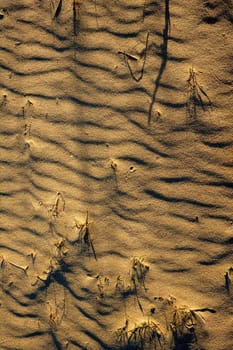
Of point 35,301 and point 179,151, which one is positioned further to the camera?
point 35,301

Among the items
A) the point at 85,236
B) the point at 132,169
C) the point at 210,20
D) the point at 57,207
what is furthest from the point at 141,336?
the point at 210,20

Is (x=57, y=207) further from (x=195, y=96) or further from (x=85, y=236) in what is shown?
(x=195, y=96)

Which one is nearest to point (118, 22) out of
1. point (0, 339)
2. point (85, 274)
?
point (85, 274)

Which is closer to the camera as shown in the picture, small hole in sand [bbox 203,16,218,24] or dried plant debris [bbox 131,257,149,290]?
small hole in sand [bbox 203,16,218,24]

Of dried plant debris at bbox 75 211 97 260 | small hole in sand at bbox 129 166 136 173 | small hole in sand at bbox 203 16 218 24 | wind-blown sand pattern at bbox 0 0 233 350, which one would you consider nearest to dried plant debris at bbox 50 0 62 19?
wind-blown sand pattern at bbox 0 0 233 350

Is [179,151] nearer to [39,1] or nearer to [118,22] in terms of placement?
[118,22]

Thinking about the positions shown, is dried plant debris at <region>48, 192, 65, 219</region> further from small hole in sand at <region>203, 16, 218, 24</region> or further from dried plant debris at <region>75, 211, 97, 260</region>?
small hole in sand at <region>203, 16, 218, 24</region>

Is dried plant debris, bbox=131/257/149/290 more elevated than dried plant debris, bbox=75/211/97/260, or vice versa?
dried plant debris, bbox=75/211/97/260
